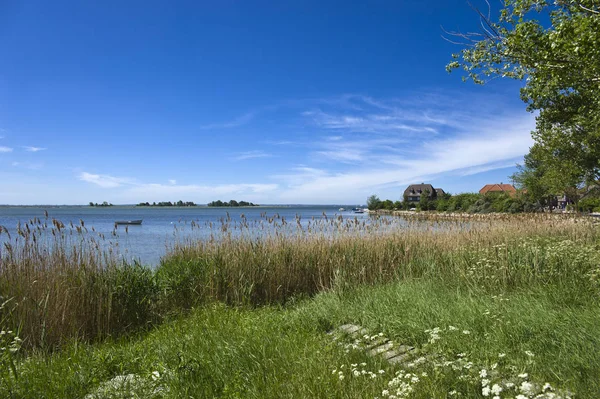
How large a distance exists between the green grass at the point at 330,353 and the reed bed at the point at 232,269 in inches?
41.4

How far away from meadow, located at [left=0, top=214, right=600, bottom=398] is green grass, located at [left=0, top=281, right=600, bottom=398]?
2 centimetres

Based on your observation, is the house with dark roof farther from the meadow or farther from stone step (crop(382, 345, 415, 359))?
stone step (crop(382, 345, 415, 359))

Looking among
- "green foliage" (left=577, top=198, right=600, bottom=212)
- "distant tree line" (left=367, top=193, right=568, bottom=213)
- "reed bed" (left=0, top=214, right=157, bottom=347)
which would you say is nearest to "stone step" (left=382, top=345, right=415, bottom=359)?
"reed bed" (left=0, top=214, right=157, bottom=347)

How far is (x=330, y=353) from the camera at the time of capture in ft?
11.5

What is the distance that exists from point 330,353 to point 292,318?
141cm

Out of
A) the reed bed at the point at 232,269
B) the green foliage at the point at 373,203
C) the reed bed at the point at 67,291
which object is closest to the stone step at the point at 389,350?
the reed bed at the point at 232,269

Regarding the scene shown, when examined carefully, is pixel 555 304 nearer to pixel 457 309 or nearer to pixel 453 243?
pixel 457 309

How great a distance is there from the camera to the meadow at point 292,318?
2.93 meters

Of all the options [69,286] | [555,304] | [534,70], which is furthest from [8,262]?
[534,70]

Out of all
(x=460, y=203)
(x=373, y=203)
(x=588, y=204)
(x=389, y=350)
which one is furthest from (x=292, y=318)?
(x=373, y=203)

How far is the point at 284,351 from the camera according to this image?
3604mm

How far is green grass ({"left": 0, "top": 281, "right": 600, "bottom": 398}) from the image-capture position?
2850 millimetres

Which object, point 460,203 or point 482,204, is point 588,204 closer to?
point 482,204

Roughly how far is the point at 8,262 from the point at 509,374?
670 cm
